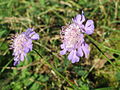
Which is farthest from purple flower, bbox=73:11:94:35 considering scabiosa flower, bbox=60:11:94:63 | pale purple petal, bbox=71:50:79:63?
pale purple petal, bbox=71:50:79:63

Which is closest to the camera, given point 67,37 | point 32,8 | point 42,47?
point 67,37

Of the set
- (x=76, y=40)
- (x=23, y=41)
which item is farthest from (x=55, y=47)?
(x=76, y=40)

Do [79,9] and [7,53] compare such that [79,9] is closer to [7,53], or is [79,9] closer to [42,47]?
[42,47]

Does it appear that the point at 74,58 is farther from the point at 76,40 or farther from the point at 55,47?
the point at 55,47

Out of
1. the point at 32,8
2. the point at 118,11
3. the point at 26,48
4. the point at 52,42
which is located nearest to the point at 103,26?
the point at 118,11

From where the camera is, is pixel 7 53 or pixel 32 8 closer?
pixel 7 53

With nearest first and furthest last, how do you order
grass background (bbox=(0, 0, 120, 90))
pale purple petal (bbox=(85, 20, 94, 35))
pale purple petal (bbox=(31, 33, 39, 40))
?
1. pale purple petal (bbox=(85, 20, 94, 35))
2. pale purple petal (bbox=(31, 33, 39, 40))
3. grass background (bbox=(0, 0, 120, 90))

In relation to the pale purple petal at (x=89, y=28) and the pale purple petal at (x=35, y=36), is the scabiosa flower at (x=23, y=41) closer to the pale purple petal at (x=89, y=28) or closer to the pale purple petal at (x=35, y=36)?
the pale purple petal at (x=35, y=36)

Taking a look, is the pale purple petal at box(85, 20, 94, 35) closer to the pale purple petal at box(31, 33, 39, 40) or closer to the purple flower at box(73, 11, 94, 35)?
the purple flower at box(73, 11, 94, 35)

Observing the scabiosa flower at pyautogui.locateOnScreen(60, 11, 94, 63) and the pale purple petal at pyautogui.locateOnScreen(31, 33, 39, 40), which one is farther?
the pale purple petal at pyautogui.locateOnScreen(31, 33, 39, 40)
